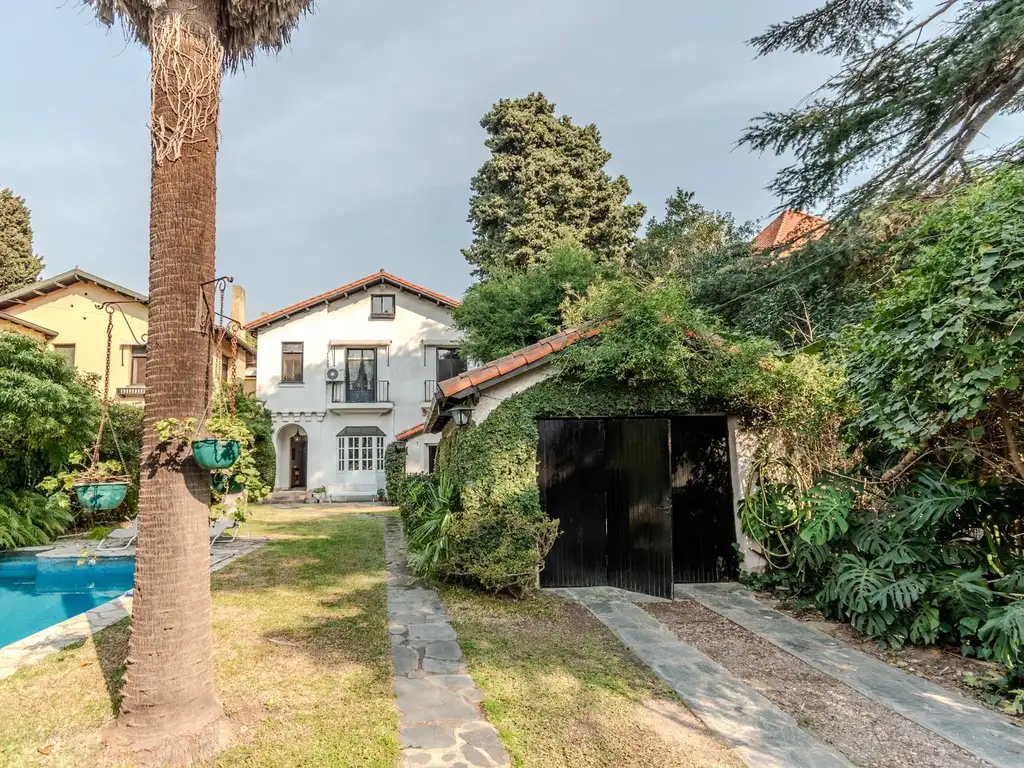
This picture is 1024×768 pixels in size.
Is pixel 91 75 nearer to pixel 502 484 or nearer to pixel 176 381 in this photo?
pixel 176 381

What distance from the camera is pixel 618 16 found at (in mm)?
11023

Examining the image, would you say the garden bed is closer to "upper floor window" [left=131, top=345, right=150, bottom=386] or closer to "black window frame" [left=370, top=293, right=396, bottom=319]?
"black window frame" [left=370, top=293, right=396, bottom=319]

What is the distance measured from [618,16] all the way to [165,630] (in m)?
12.6

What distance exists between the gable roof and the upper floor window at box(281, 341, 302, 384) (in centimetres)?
594

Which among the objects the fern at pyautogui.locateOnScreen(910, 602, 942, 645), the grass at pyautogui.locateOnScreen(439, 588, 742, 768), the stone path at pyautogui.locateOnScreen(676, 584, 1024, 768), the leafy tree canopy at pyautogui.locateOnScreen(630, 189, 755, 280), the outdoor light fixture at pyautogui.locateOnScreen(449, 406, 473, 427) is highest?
the leafy tree canopy at pyautogui.locateOnScreen(630, 189, 755, 280)

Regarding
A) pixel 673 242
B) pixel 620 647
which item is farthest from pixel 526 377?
pixel 673 242

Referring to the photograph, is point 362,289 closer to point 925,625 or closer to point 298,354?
point 298,354

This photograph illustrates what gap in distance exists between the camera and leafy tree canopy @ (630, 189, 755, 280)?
21188 millimetres

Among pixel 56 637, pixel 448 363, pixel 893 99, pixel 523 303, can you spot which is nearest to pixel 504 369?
pixel 56 637

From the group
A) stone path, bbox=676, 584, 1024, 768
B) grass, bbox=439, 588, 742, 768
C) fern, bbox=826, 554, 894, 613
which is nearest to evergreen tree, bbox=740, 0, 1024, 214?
fern, bbox=826, 554, 894, 613

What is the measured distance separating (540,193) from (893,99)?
13126 millimetres

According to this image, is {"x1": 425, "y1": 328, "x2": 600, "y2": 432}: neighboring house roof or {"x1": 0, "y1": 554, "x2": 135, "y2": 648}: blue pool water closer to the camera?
{"x1": 425, "y1": 328, "x2": 600, "y2": 432}: neighboring house roof

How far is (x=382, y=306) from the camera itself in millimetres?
25406

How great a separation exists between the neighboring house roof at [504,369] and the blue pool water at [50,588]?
6.07 m
